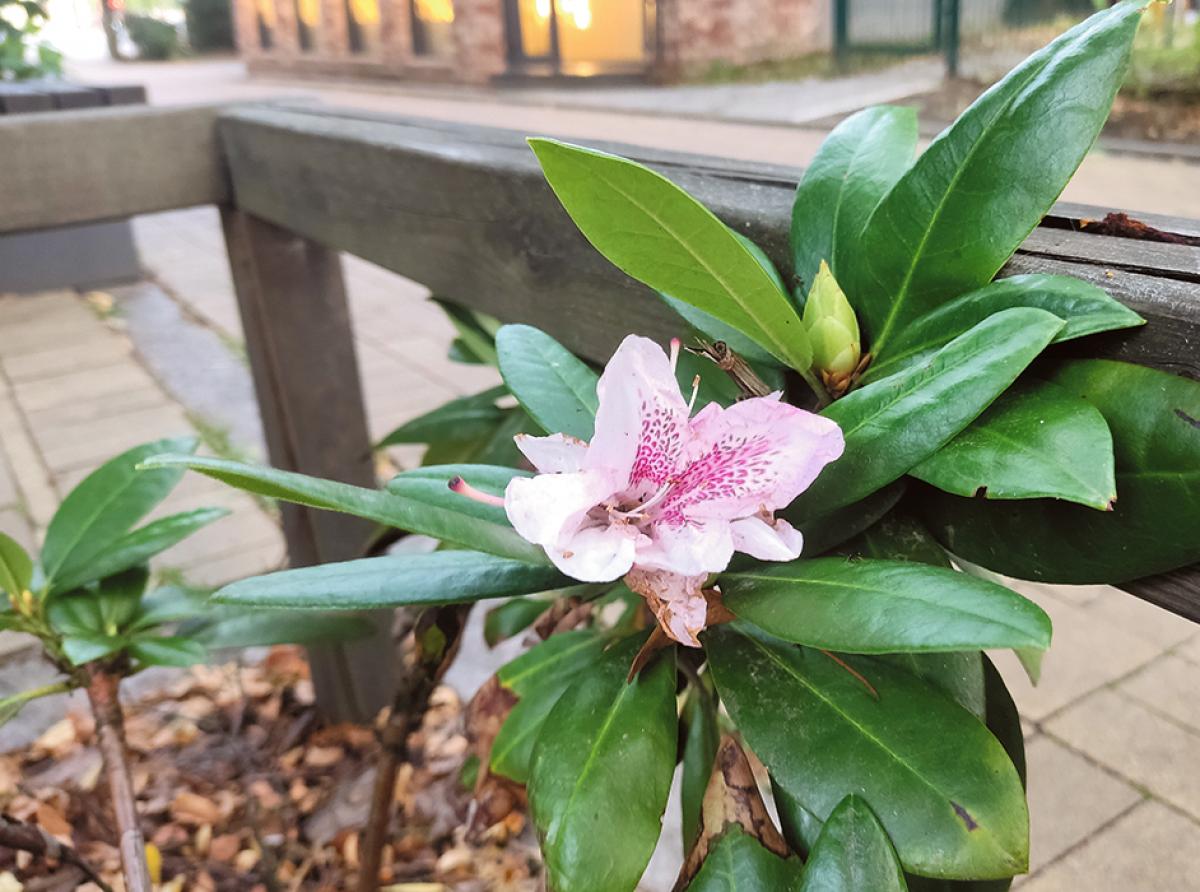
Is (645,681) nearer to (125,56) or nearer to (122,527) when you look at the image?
(122,527)

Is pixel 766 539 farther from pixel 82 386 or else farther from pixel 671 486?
pixel 82 386

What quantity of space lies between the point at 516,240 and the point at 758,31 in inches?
421

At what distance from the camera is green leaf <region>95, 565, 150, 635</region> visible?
1297 millimetres

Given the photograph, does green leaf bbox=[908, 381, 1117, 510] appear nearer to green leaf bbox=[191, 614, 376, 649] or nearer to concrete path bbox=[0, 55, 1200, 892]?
green leaf bbox=[191, 614, 376, 649]

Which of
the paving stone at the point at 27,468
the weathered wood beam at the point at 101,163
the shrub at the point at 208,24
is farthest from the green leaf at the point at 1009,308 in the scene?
the shrub at the point at 208,24

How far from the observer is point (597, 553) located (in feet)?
1.76

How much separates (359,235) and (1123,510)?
38.4 inches

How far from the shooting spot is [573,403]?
727 mm

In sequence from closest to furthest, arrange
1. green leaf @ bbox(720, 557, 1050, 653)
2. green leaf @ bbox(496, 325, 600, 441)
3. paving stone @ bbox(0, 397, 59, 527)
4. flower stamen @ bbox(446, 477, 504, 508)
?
1. green leaf @ bbox(720, 557, 1050, 653)
2. flower stamen @ bbox(446, 477, 504, 508)
3. green leaf @ bbox(496, 325, 600, 441)
4. paving stone @ bbox(0, 397, 59, 527)

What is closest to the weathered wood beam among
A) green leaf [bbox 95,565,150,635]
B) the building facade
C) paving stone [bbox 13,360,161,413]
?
green leaf [bbox 95,565,150,635]

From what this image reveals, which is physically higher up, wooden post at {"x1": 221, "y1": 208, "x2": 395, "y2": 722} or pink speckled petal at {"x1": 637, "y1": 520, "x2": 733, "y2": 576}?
pink speckled petal at {"x1": 637, "y1": 520, "x2": 733, "y2": 576}

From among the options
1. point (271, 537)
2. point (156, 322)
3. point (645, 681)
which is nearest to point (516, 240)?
point (645, 681)

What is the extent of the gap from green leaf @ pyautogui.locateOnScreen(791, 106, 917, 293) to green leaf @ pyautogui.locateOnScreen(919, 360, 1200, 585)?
0.19 m

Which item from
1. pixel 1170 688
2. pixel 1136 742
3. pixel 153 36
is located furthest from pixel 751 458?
pixel 153 36
